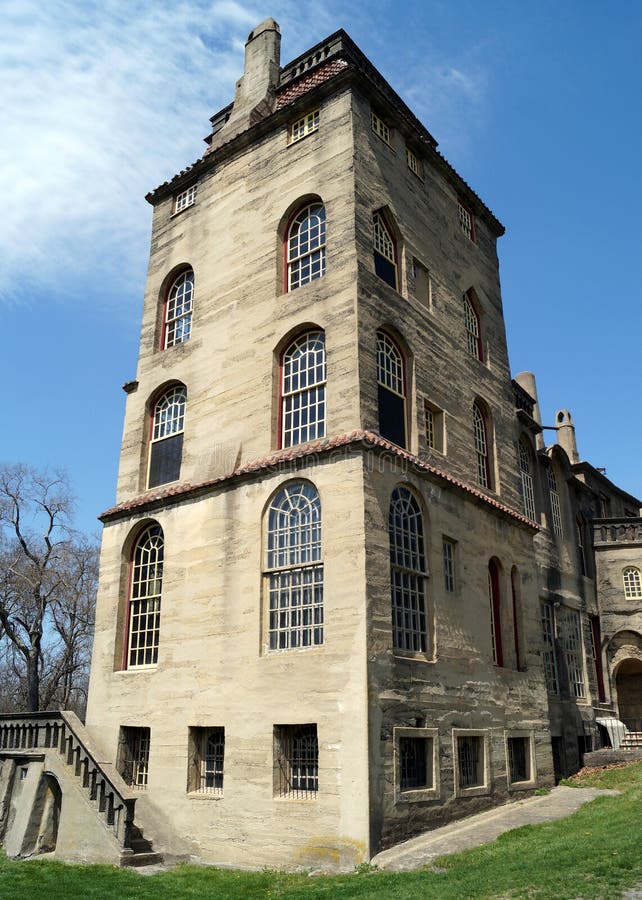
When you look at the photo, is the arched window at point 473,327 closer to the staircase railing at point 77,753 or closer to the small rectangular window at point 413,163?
the small rectangular window at point 413,163

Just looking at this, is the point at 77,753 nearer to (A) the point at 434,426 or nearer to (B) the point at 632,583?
(A) the point at 434,426

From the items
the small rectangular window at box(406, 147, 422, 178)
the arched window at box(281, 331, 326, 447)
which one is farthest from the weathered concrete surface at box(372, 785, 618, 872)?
the small rectangular window at box(406, 147, 422, 178)

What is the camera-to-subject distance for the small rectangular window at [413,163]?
23.2 metres

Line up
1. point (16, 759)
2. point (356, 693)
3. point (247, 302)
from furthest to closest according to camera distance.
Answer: point (247, 302) → point (16, 759) → point (356, 693)

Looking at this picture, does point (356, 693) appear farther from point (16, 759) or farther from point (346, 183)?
point (346, 183)

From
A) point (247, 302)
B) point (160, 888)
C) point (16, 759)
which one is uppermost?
point (247, 302)

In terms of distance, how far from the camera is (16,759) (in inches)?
786

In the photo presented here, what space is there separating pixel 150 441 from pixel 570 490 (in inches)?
699

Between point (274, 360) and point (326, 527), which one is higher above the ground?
point (274, 360)

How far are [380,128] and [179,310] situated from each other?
811 cm

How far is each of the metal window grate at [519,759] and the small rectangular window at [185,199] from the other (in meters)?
19.0

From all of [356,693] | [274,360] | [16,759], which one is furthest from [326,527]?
[16,759]

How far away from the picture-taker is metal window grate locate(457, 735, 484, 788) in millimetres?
18250

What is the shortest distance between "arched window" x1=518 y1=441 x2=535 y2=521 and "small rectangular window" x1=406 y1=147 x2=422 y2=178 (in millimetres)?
10066
